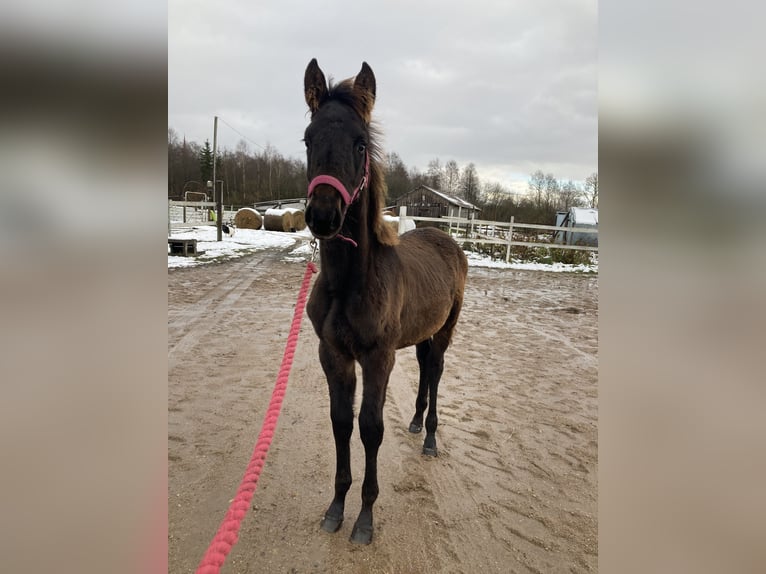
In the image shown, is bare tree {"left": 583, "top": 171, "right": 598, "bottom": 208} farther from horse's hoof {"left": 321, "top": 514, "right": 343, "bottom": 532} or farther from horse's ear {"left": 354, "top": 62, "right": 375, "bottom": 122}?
horse's hoof {"left": 321, "top": 514, "right": 343, "bottom": 532}

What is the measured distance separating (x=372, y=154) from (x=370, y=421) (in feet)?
5.38

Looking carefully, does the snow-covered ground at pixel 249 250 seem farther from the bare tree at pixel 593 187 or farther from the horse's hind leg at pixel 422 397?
the horse's hind leg at pixel 422 397

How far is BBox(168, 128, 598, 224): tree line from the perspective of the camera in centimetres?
2466

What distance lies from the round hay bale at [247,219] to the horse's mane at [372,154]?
21.0 meters

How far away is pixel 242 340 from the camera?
570 cm

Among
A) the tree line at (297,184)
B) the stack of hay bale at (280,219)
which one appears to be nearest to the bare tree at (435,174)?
the tree line at (297,184)

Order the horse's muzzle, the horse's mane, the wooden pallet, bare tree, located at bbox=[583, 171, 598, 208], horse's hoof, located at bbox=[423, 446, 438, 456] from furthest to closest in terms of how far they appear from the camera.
→ 1. the wooden pallet
2. horse's hoof, located at bbox=[423, 446, 438, 456]
3. the horse's mane
4. the horse's muzzle
5. bare tree, located at bbox=[583, 171, 598, 208]

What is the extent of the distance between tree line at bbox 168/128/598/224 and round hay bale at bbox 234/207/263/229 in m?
4.08

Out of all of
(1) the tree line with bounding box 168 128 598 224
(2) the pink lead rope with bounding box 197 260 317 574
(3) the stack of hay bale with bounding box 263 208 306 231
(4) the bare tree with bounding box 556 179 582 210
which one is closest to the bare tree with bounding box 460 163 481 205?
(1) the tree line with bounding box 168 128 598 224

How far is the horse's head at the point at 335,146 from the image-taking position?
5.76 feet

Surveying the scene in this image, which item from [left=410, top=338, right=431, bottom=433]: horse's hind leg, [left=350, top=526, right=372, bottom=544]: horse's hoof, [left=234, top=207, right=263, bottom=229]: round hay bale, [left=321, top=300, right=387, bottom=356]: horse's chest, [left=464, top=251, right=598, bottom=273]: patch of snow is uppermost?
[left=234, top=207, right=263, bottom=229]: round hay bale
